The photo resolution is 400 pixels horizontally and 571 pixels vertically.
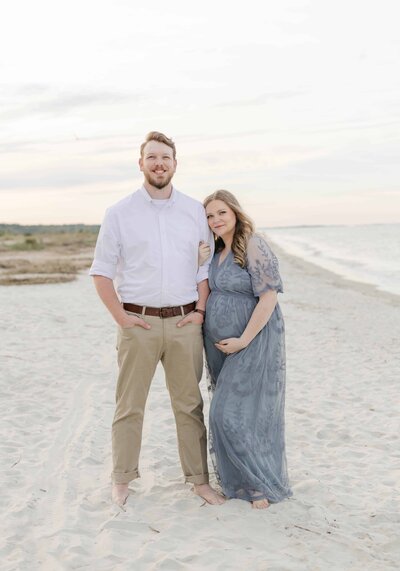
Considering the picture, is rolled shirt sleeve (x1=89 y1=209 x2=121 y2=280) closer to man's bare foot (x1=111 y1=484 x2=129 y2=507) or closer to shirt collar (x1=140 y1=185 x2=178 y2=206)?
shirt collar (x1=140 y1=185 x2=178 y2=206)

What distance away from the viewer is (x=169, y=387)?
4.38 meters

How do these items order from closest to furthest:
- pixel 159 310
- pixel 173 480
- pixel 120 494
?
pixel 159 310
pixel 120 494
pixel 173 480

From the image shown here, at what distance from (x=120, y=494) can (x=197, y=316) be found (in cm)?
129

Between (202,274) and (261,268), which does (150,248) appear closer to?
(202,274)

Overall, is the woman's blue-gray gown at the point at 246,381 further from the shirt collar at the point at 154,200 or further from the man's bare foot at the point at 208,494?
the shirt collar at the point at 154,200

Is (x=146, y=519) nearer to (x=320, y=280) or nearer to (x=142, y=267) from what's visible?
(x=142, y=267)

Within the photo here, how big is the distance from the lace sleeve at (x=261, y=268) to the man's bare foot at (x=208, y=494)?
4.40ft

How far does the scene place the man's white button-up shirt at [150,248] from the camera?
163 inches

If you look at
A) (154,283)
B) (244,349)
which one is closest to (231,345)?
(244,349)

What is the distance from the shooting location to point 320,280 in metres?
24.6

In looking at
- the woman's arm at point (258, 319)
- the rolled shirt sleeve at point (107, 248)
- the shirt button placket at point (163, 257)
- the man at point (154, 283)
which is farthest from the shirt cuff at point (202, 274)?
the rolled shirt sleeve at point (107, 248)

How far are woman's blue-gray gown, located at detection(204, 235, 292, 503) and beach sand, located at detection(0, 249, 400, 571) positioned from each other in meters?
0.23

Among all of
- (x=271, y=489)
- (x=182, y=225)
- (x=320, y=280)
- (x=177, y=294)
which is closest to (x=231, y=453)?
(x=271, y=489)

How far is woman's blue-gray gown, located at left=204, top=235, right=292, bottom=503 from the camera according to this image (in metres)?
4.21
